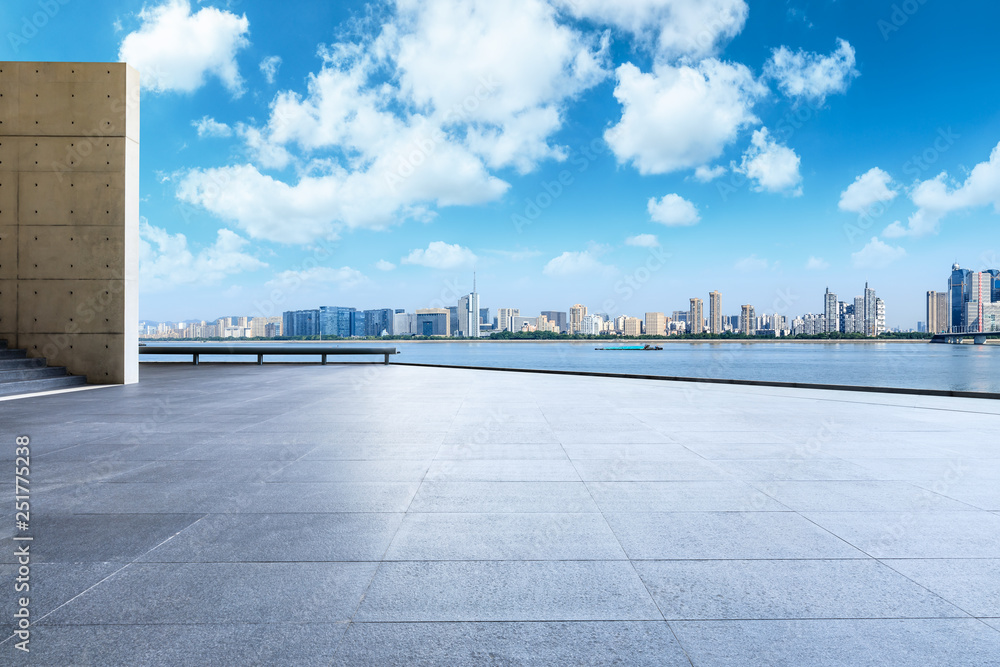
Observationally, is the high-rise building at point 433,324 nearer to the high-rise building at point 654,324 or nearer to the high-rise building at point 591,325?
the high-rise building at point 591,325

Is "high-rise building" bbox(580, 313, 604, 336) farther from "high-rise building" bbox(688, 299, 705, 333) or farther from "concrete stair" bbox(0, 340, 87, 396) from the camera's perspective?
"concrete stair" bbox(0, 340, 87, 396)

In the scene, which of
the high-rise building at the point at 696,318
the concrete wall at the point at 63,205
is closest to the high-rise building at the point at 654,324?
the high-rise building at the point at 696,318

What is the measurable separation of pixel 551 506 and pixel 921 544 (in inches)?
105

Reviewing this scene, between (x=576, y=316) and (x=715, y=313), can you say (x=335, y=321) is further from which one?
(x=715, y=313)

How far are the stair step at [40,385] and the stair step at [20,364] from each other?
70cm

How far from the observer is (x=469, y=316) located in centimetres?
15150

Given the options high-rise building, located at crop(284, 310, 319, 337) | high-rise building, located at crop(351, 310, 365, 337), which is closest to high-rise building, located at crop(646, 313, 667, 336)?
high-rise building, located at crop(351, 310, 365, 337)

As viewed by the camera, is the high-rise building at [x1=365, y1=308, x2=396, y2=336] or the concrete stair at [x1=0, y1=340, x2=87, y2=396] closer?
the concrete stair at [x1=0, y1=340, x2=87, y2=396]

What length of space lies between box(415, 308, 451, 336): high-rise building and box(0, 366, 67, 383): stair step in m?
143

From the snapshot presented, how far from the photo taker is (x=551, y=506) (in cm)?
470

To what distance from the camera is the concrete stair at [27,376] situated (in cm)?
1317

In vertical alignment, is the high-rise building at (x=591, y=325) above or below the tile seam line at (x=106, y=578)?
above

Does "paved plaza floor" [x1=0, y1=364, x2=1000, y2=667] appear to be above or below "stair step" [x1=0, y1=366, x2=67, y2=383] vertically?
below

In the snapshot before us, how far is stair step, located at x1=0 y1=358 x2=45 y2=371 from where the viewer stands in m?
13.7
